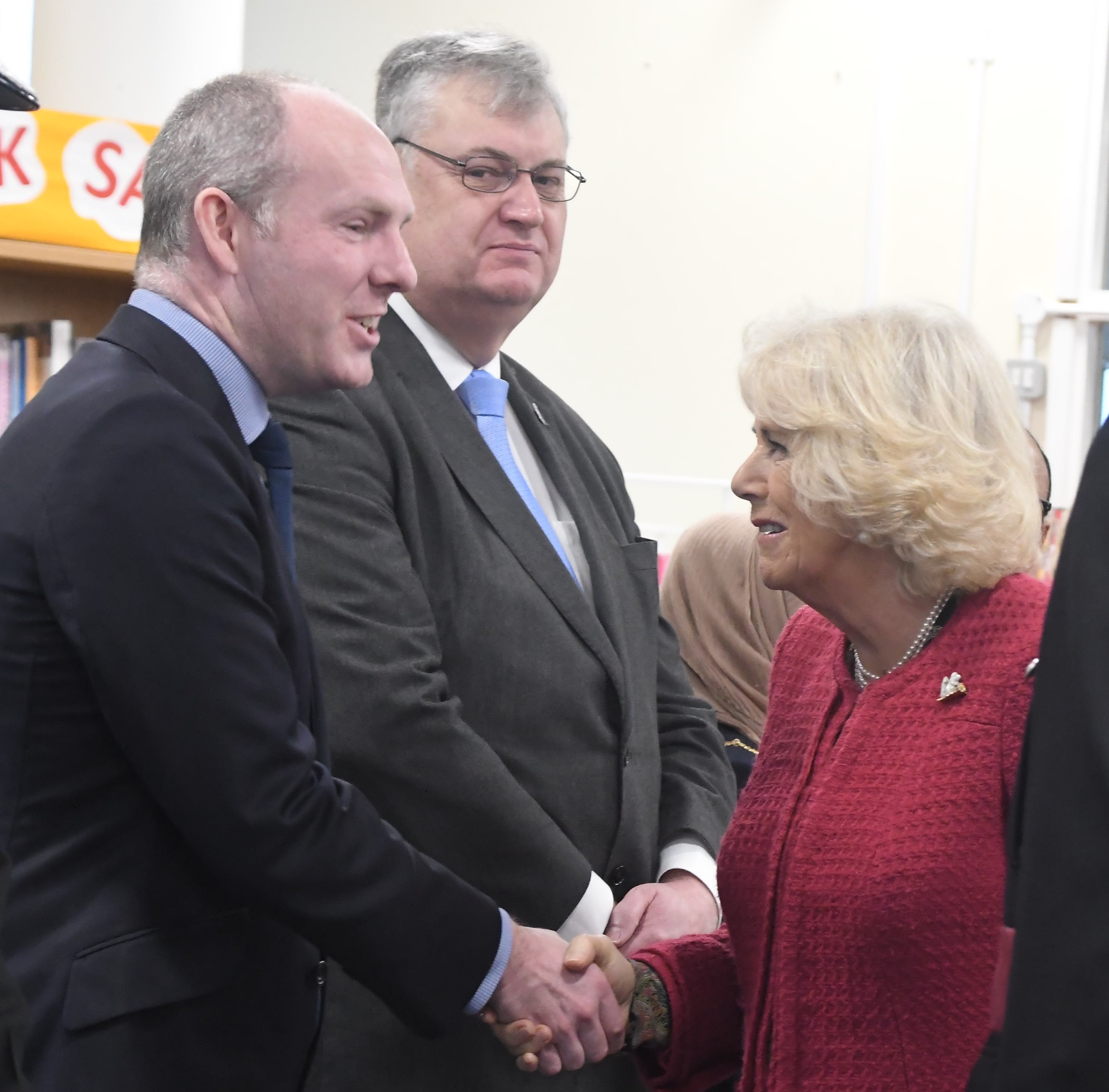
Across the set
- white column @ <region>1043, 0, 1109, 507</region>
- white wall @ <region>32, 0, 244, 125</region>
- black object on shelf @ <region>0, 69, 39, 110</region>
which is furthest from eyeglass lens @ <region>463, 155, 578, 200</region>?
white column @ <region>1043, 0, 1109, 507</region>

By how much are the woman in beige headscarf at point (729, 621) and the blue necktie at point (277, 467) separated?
138 centimetres

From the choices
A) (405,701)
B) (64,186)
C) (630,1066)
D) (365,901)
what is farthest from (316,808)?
(64,186)

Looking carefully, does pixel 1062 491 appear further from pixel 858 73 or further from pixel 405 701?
pixel 405 701

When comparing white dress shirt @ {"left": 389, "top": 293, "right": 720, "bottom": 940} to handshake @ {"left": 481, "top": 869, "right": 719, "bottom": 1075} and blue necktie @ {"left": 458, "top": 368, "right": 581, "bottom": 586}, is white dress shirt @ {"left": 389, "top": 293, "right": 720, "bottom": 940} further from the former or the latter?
handshake @ {"left": 481, "top": 869, "right": 719, "bottom": 1075}

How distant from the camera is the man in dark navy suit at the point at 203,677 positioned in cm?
126

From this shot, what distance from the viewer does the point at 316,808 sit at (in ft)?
4.57

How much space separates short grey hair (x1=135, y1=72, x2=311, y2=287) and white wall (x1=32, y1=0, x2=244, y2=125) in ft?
5.66

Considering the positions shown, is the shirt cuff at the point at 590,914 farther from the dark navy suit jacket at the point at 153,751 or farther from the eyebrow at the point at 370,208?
the eyebrow at the point at 370,208

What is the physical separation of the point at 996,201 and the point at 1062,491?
103cm

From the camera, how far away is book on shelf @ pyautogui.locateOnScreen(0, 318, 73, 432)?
9.06 feet

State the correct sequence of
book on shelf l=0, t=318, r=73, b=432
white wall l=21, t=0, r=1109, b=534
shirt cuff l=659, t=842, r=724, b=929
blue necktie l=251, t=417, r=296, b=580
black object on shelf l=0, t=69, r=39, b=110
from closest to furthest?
black object on shelf l=0, t=69, r=39, b=110 < blue necktie l=251, t=417, r=296, b=580 < shirt cuff l=659, t=842, r=724, b=929 < book on shelf l=0, t=318, r=73, b=432 < white wall l=21, t=0, r=1109, b=534

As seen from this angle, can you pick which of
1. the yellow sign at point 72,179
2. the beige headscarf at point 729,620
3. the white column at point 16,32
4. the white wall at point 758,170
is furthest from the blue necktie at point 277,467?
the white wall at point 758,170

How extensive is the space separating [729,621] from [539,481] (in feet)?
2.85

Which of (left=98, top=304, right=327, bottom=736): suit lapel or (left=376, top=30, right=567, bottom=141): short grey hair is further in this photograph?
(left=376, top=30, right=567, bottom=141): short grey hair
